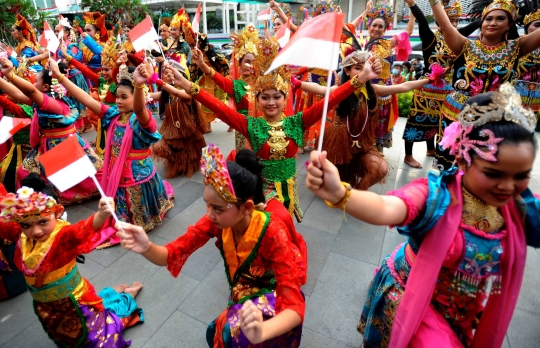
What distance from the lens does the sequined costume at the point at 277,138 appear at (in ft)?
8.29

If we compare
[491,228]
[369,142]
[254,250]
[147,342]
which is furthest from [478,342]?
[369,142]

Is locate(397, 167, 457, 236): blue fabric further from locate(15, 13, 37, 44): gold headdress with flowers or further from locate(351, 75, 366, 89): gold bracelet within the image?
locate(15, 13, 37, 44): gold headdress with flowers

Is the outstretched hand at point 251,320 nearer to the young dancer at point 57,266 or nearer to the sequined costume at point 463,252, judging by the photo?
the sequined costume at point 463,252

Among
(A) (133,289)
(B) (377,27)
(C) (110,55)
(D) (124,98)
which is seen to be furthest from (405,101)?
(A) (133,289)

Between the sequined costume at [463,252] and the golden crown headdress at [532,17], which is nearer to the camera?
the sequined costume at [463,252]

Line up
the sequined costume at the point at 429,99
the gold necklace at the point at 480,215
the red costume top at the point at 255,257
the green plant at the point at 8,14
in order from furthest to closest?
the green plant at the point at 8,14 < the sequined costume at the point at 429,99 < the red costume top at the point at 255,257 < the gold necklace at the point at 480,215

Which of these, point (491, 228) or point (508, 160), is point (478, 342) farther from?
point (508, 160)

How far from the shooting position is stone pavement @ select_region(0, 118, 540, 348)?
220cm

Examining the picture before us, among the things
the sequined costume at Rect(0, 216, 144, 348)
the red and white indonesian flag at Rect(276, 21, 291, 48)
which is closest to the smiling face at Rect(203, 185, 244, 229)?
the sequined costume at Rect(0, 216, 144, 348)

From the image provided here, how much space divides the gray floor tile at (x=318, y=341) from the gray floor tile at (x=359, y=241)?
963 millimetres

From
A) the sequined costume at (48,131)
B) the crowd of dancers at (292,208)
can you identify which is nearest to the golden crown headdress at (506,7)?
the crowd of dancers at (292,208)

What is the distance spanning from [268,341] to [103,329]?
1172mm

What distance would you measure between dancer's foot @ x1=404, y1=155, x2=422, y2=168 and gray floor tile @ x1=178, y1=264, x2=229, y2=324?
11.8 ft

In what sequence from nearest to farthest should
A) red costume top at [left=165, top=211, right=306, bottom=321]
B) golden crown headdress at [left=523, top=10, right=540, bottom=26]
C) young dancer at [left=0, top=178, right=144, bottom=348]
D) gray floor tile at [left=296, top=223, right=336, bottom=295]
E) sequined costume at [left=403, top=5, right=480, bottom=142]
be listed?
red costume top at [left=165, top=211, right=306, bottom=321] < young dancer at [left=0, top=178, right=144, bottom=348] < gray floor tile at [left=296, top=223, right=336, bottom=295] < golden crown headdress at [left=523, top=10, right=540, bottom=26] < sequined costume at [left=403, top=5, right=480, bottom=142]
